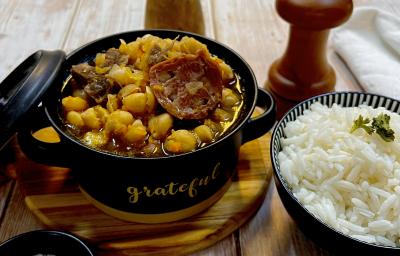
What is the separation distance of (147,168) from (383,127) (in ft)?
1.73

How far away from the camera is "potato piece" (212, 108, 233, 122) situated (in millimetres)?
1050

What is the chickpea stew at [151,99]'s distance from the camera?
97 centimetres

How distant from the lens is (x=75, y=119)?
100 cm

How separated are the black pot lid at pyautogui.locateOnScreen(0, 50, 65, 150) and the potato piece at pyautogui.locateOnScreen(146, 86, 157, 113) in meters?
0.20

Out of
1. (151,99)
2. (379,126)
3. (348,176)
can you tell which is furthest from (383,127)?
(151,99)

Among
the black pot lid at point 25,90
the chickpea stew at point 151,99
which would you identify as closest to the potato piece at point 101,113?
the chickpea stew at point 151,99

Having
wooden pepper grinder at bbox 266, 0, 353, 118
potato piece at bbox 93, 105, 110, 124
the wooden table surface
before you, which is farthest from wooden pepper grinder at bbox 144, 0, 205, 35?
potato piece at bbox 93, 105, 110, 124

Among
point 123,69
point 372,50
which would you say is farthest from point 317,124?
point 372,50

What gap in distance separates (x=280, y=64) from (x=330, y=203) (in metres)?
0.64

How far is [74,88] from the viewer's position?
43.2 inches

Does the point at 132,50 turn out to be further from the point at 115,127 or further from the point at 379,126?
the point at 379,126

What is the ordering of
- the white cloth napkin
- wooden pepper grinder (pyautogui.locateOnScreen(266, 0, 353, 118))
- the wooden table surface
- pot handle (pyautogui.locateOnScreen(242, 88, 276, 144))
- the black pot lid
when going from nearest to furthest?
the black pot lid → pot handle (pyautogui.locateOnScreen(242, 88, 276, 144)) → wooden pepper grinder (pyautogui.locateOnScreen(266, 0, 353, 118)) → the white cloth napkin → the wooden table surface

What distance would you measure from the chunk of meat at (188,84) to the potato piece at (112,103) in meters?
0.09

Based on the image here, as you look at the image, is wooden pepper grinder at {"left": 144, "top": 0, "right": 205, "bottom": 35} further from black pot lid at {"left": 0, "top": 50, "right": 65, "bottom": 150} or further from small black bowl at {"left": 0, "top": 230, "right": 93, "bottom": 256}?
small black bowl at {"left": 0, "top": 230, "right": 93, "bottom": 256}
